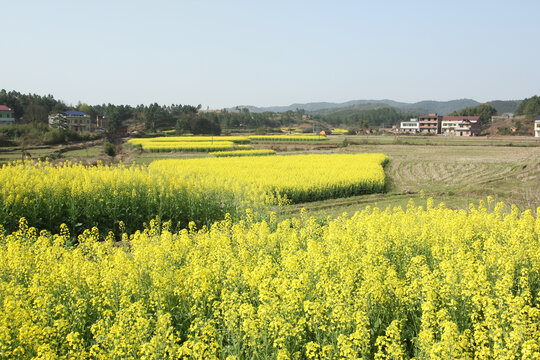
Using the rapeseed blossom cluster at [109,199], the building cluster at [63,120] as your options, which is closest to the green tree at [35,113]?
the building cluster at [63,120]

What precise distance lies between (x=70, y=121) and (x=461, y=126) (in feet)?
347

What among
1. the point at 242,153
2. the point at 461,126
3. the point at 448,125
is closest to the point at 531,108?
the point at 448,125

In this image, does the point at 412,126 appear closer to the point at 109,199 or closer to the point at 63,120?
the point at 63,120

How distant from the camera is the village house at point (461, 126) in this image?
116125 millimetres

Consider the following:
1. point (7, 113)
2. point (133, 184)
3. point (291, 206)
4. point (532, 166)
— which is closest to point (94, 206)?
Answer: point (133, 184)

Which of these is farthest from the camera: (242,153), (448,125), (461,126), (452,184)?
(448,125)

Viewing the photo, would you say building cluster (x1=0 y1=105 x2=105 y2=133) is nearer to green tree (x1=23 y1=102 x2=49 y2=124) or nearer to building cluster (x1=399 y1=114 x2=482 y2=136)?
green tree (x1=23 y1=102 x2=49 y2=124)

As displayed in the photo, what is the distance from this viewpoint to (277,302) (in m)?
5.22

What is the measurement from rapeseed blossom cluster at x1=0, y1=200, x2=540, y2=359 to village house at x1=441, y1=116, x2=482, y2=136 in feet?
394

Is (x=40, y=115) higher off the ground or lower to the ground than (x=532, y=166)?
higher

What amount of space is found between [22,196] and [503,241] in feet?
49.1

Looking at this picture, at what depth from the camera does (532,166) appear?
107 ft

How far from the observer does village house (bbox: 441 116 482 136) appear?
116m

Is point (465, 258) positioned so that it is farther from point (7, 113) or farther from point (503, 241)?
point (7, 113)
